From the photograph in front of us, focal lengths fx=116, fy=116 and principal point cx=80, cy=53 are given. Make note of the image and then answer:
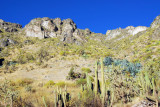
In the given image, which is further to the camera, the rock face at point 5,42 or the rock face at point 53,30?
the rock face at point 53,30

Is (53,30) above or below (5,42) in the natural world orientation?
above

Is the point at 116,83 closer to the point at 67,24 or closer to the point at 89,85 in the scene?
the point at 89,85

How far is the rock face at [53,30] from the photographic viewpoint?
227 ft

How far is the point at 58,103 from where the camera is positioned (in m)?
6.04

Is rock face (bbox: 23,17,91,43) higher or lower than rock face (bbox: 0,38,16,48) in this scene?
higher

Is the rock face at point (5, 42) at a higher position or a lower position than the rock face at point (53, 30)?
lower

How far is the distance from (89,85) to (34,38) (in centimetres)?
6619

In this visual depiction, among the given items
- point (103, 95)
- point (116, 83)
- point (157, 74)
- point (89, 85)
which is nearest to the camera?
point (103, 95)

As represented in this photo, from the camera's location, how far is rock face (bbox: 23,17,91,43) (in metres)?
69.2

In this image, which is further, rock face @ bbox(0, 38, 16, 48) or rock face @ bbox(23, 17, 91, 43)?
rock face @ bbox(23, 17, 91, 43)

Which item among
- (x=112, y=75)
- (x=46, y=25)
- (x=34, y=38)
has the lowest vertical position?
(x=112, y=75)

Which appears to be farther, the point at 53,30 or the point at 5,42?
the point at 53,30

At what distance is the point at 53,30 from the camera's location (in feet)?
251

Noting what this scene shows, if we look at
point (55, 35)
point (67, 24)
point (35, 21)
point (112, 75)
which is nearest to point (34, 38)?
point (55, 35)
